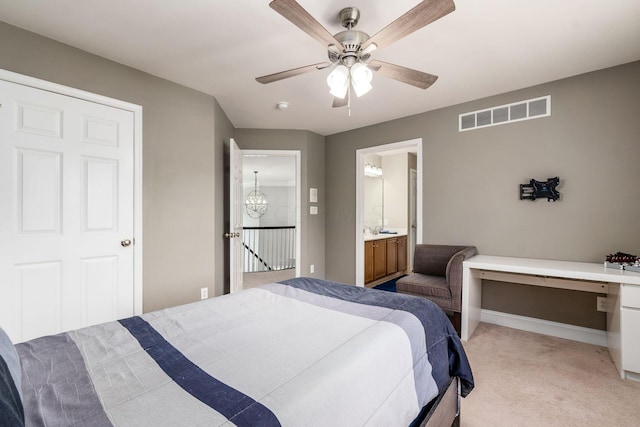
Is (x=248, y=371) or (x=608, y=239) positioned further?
(x=608, y=239)

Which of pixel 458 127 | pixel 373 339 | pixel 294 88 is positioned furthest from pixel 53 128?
pixel 458 127

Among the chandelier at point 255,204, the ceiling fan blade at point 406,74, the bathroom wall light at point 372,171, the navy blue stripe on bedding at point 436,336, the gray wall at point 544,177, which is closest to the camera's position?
the navy blue stripe on bedding at point 436,336

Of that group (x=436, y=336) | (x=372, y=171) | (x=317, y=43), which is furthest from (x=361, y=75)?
(x=372, y=171)

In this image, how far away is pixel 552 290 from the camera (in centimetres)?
285

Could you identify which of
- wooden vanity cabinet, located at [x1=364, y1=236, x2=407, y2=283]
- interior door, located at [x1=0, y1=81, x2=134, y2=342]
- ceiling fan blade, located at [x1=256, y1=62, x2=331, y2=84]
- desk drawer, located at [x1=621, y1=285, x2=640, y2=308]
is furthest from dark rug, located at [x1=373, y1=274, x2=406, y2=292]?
ceiling fan blade, located at [x1=256, y1=62, x2=331, y2=84]

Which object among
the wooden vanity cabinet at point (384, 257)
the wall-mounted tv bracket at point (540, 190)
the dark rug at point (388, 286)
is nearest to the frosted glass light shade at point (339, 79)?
the wall-mounted tv bracket at point (540, 190)

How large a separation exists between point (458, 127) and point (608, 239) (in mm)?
1776

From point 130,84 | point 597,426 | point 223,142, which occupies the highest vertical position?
point 130,84

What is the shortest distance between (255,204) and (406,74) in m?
8.62

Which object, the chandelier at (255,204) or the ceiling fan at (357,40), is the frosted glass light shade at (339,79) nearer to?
the ceiling fan at (357,40)

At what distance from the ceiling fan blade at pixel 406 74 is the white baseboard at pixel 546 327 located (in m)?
2.64

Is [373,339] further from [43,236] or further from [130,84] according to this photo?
[130,84]

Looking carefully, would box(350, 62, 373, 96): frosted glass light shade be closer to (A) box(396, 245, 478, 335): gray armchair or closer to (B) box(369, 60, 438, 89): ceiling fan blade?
(B) box(369, 60, 438, 89): ceiling fan blade

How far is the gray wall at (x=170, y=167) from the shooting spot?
2.31 metres
